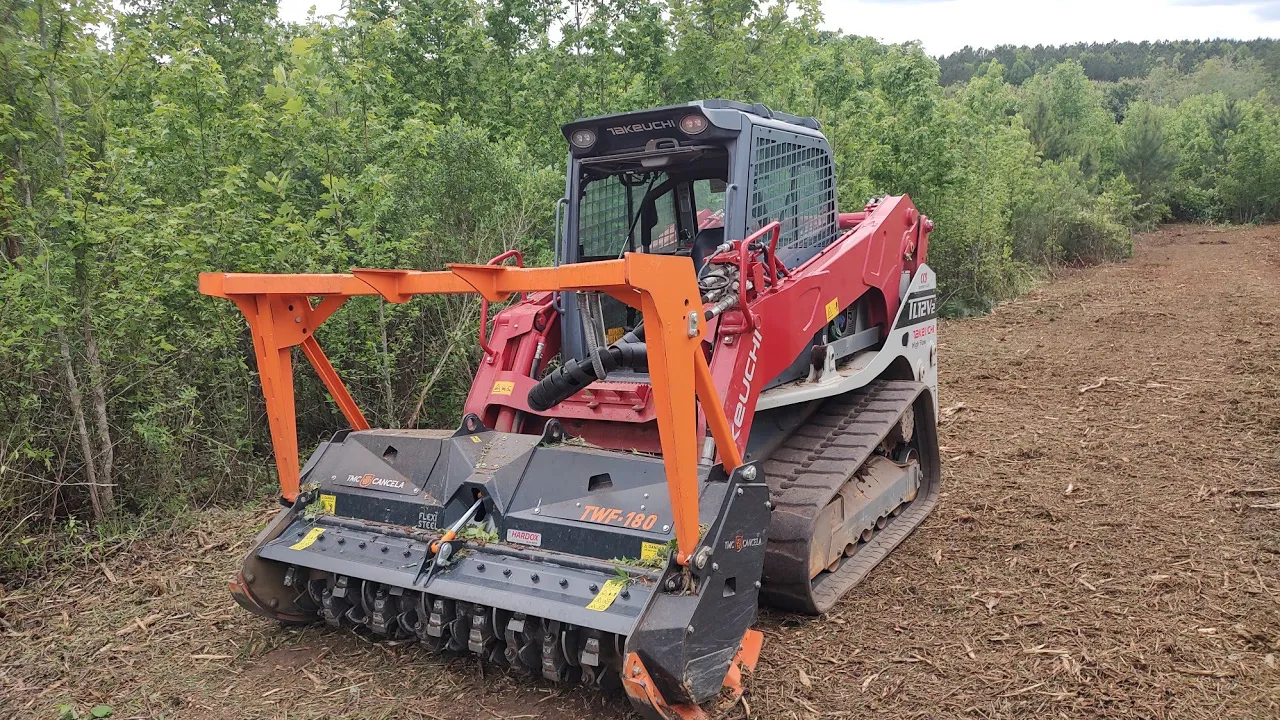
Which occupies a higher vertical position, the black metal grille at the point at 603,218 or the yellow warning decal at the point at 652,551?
the black metal grille at the point at 603,218

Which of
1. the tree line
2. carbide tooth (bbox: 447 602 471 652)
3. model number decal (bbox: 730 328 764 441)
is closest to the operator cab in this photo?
model number decal (bbox: 730 328 764 441)

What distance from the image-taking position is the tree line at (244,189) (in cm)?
514

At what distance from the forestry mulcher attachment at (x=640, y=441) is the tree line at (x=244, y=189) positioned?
6.11 ft

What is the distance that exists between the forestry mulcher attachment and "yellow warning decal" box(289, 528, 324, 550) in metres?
0.01

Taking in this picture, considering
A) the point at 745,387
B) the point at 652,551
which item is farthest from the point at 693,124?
the point at 652,551

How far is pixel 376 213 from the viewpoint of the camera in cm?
657

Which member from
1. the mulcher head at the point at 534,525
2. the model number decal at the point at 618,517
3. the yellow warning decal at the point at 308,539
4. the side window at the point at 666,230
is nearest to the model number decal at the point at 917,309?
the side window at the point at 666,230

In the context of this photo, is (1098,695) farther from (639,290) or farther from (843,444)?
(639,290)

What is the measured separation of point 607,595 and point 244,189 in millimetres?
4319

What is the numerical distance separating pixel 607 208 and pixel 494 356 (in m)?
1.11

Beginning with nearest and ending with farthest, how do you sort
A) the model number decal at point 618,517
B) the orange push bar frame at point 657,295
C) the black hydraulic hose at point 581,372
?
the orange push bar frame at point 657,295 < the model number decal at point 618,517 < the black hydraulic hose at point 581,372

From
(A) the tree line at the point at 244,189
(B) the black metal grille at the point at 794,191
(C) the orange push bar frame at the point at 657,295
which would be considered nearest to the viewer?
(C) the orange push bar frame at the point at 657,295

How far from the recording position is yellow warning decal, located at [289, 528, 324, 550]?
4148 mm

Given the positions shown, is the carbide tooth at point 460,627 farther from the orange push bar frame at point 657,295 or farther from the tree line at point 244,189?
the tree line at point 244,189
